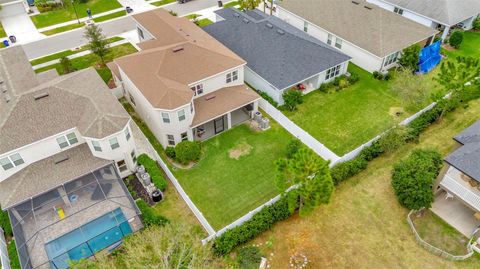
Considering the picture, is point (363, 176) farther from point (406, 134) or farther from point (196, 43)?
point (196, 43)

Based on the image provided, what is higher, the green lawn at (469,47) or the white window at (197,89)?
the white window at (197,89)

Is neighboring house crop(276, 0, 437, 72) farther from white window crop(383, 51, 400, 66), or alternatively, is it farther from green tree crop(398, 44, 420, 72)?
green tree crop(398, 44, 420, 72)

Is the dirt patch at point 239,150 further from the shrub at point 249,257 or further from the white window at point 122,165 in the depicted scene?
the shrub at point 249,257

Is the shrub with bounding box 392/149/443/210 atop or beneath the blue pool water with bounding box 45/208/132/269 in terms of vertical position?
atop

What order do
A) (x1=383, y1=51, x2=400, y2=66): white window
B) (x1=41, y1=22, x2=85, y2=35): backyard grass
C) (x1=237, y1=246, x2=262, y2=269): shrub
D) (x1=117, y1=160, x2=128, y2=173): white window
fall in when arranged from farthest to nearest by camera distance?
(x1=41, y1=22, x2=85, y2=35): backyard grass
(x1=383, y1=51, x2=400, y2=66): white window
(x1=117, y1=160, x2=128, y2=173): white window
(x1=237, y1=246, x2=262, y2=269): shrub

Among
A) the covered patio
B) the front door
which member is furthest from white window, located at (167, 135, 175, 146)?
the front door

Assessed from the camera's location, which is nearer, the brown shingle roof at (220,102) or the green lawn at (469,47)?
the brown shingle roof at (220,102)

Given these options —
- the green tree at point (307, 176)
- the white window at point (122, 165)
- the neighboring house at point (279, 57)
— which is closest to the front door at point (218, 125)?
the neighboring house at point (279, 57)
